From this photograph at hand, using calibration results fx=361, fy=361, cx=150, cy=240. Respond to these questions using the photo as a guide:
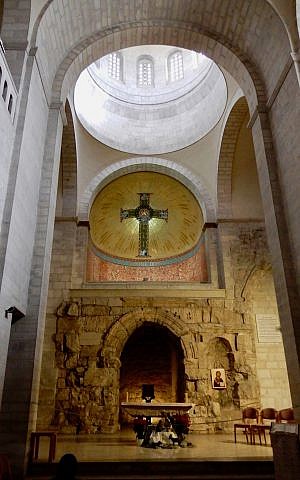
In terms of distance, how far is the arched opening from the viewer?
1412 centimetres

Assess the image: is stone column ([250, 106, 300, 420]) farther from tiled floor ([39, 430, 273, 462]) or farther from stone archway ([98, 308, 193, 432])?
stone archway ([98, 308, 193, 432])

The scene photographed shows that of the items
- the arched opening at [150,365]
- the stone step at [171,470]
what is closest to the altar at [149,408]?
the stone step at [171,470]

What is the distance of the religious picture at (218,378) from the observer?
1098 centimetres

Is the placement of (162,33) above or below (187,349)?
above

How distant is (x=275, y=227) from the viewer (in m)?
6.59

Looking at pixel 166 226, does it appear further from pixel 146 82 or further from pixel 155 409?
pixel 155 409

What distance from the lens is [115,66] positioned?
1652 cm

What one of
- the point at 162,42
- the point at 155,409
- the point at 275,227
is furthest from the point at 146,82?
the point at 155,409

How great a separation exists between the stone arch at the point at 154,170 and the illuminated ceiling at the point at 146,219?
1.44 feet

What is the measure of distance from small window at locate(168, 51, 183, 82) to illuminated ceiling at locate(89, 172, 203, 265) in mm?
4898

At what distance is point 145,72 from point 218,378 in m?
13.6

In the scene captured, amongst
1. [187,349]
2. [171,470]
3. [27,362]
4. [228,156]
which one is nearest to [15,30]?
[27,362]

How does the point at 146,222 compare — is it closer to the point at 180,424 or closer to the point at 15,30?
the point at 180,424

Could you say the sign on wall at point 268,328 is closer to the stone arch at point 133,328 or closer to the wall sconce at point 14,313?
the stone arch at point 133,328
